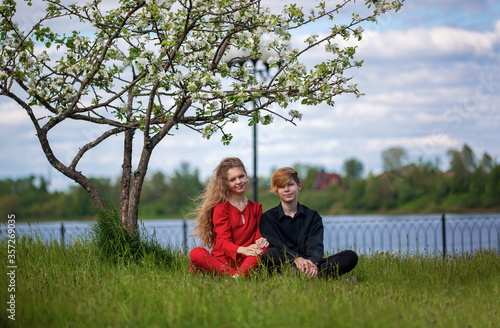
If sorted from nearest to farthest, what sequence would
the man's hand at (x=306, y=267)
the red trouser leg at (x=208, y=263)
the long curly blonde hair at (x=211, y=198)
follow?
1. the man's hand at (x=306, y=267)
2. the red trouser leg at (x=208, y=263)
3. the long curly blonde hair at (x=211, y=198)

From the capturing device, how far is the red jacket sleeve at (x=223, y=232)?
15.7ft

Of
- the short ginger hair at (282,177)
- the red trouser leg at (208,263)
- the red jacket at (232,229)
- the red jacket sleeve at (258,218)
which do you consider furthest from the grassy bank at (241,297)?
the short ginger hair at (282,177)

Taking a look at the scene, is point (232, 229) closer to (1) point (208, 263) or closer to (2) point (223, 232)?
(2) point (223, 232)

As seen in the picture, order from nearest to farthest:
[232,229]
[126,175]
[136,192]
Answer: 1. [232,229]
2. [136,192]
3. [126,175]

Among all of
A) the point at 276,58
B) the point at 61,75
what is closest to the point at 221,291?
the point at 276,58

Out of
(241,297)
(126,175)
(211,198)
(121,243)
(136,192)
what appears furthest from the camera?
(126,175)

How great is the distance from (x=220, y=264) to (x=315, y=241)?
103cm

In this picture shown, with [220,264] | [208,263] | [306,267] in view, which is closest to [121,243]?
[208,263]

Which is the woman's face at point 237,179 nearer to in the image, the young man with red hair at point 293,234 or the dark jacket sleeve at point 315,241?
the young man with red hair at point 293,234

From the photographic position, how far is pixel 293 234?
495 cm

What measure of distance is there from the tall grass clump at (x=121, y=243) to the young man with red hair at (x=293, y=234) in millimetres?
1333

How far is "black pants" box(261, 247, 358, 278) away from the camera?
4.71 m

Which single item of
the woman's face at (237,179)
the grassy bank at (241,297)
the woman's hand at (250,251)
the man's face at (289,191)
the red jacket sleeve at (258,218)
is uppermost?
the woman's face at (237,179)

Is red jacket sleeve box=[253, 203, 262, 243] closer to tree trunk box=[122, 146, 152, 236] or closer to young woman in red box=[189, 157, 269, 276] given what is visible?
young woman in red box=[189, 157, 269, 276]
